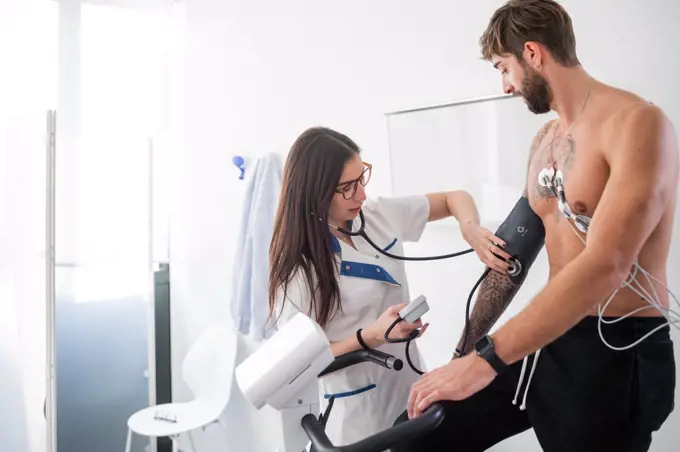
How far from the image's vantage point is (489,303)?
1.43 m

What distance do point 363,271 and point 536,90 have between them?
0.60m

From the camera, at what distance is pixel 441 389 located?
3.47ft

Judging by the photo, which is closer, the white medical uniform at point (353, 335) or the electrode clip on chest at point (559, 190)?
the electrode clip on chest at point (559, 190)

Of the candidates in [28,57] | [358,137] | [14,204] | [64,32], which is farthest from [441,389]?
[64,32]

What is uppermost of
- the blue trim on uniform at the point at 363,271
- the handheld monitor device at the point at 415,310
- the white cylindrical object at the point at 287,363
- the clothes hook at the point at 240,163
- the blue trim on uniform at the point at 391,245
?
the clothes hook at the point at 240,163

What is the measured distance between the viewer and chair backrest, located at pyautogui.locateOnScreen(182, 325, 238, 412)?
2.45 meters

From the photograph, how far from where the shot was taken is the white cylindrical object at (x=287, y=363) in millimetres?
1069

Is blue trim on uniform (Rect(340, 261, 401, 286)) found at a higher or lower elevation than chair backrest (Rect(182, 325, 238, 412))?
higher

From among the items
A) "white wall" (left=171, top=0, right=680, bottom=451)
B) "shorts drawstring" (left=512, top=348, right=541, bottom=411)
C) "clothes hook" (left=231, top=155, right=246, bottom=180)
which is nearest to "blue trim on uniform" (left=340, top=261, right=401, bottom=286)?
"shorts drawstring" (left=512, top=348, right=541, bottom=411)

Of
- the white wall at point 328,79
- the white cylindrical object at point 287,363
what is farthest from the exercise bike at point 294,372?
the white wall at point 328,79

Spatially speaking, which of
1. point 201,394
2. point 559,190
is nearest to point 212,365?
point 201,394

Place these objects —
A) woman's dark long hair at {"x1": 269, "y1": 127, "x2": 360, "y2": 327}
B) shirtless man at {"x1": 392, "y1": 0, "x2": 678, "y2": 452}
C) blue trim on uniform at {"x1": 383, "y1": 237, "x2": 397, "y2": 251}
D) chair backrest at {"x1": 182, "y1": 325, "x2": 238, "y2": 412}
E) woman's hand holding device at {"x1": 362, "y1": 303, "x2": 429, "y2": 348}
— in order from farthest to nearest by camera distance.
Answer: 1. chair backrest at {"x1": 182, "y1": 325, "x2": 238, "y2": 412}
2. blue trim on uniform at {"x1": 383, "y1": 237, "x2": 397, "y2": 251}
3. woman's dark long hair at {"x1": 269, "y1": 127, "x2": 360, "y2": 327}
4. woman's hand holding device at {"x1": 362, "y1": 303, "x2": 429, "y2": 348}
5. shirtless man at {"x1": 392, "y1": 0, "x2": 678, "y2": 452}

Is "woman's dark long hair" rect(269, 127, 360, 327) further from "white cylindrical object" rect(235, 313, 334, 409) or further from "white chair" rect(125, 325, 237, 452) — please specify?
"white chair" rect(125, 325, 237, 452)

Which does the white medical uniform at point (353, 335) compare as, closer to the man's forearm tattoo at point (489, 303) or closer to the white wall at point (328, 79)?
the man's forearm tattoo at point (489, 303)
